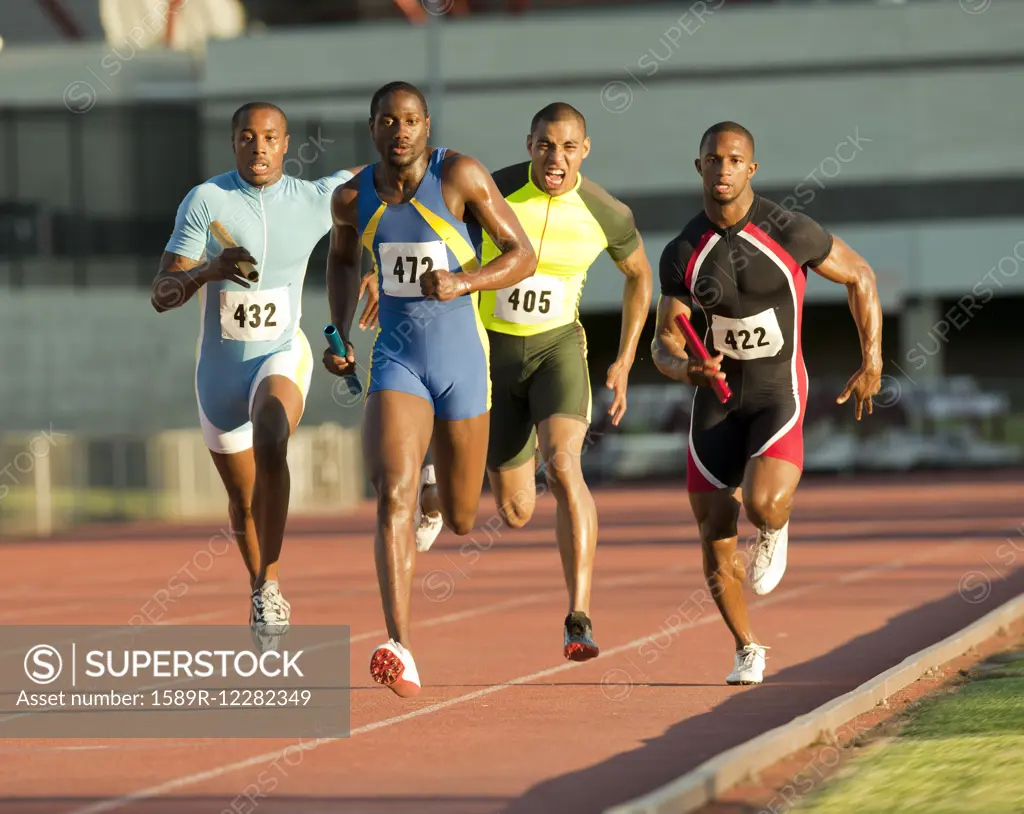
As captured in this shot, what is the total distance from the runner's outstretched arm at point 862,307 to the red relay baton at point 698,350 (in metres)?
0.66

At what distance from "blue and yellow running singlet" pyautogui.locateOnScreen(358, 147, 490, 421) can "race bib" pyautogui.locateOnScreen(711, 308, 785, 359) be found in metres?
1.27

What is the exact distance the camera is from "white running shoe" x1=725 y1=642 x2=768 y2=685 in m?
9.77

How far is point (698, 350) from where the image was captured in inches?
366

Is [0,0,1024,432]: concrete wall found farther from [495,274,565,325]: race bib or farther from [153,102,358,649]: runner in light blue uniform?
[153,102,358,649]: runner in light blue uniform

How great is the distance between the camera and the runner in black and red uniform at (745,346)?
31.0 feet

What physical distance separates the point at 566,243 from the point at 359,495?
25465mm

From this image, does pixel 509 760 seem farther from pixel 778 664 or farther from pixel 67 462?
pixel 67 462

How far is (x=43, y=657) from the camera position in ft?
38.0

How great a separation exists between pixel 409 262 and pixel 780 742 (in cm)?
281

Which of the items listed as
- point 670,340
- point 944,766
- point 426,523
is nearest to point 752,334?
point 670,340

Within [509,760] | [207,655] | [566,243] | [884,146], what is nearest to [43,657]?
[207,655]

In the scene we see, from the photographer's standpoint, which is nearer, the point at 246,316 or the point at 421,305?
the point at 421,305

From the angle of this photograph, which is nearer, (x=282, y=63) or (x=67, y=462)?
(x=67, y=462)

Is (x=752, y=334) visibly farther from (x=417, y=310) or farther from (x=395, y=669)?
(x=395, y=669)
